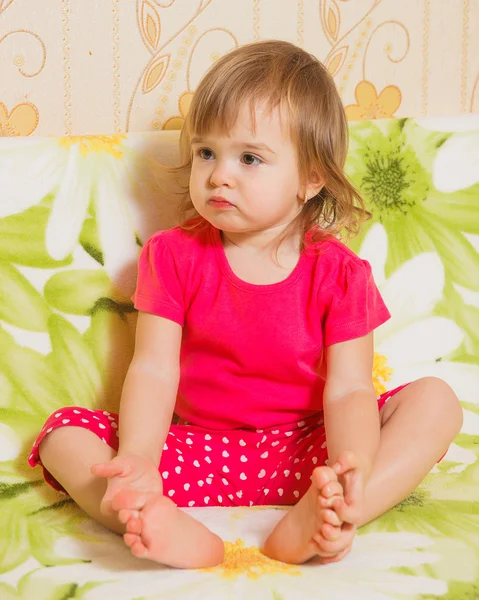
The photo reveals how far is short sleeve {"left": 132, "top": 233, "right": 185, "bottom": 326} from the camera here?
116cm

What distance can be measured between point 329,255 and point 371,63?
56 centimetres

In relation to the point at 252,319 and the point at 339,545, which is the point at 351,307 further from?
the point at 339,545

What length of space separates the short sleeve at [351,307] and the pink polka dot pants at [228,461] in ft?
0.34

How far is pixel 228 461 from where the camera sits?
1141mm

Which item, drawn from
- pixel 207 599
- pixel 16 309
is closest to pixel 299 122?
pixel 16 309

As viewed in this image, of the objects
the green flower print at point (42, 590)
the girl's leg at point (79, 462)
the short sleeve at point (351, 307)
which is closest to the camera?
the green flower print at point (42, 590)

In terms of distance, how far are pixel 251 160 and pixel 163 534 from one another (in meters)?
0.47

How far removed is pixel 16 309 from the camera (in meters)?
1.22

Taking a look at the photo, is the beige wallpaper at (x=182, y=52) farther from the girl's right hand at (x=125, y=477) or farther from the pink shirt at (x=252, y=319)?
the girl's right hand at (x=125, y=477)

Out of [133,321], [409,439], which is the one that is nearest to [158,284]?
[133,321]

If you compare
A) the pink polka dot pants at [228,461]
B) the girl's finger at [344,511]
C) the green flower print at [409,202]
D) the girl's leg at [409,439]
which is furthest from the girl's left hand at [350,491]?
the green flower print at [409,202]

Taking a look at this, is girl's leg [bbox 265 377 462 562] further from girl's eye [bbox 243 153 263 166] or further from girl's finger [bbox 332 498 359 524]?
girl's eye [bbox 243 153 263 166]

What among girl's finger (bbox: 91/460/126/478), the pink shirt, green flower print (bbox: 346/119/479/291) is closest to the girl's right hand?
girl's finger (bbox: 91/460/126/478)

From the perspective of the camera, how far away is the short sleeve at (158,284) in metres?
1.16
